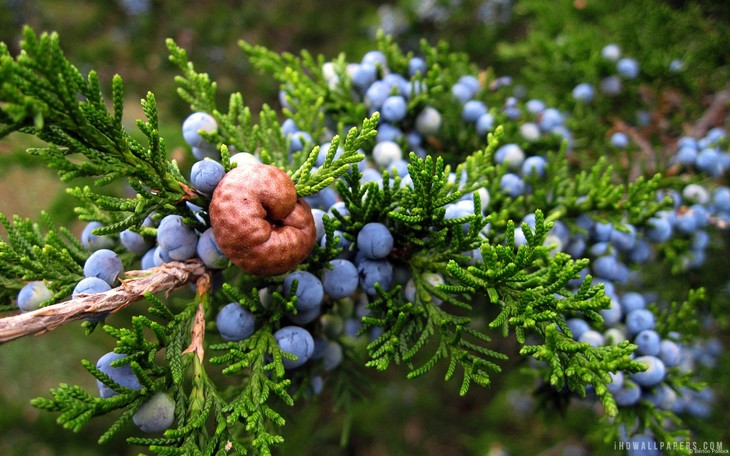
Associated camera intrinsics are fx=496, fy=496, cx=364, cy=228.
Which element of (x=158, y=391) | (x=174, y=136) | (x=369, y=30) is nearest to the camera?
(x=158, y=391)

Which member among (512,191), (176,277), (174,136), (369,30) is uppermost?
(369,30)

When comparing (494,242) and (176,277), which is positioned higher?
(176,277)

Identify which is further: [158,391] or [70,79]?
[158,391]

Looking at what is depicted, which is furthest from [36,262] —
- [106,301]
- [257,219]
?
[257,219]

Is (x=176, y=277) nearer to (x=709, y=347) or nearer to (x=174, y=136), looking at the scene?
(x=174, y=136)

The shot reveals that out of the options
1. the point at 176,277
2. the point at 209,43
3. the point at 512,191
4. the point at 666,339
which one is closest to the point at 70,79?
the point at 176,277

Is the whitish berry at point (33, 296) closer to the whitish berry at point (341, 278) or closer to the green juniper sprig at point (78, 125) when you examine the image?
the green juniper sprig at point (78, 125)
